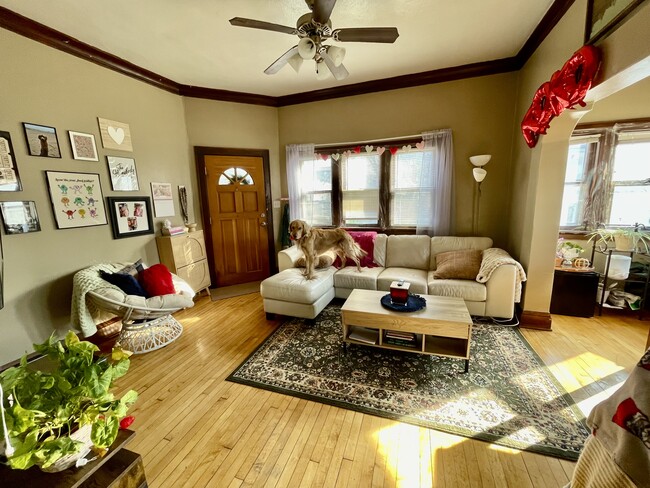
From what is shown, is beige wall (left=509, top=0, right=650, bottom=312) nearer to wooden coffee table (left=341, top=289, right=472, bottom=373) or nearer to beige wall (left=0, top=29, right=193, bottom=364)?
wooden coffee table (left=341, top=289, right=472, bottom=373)

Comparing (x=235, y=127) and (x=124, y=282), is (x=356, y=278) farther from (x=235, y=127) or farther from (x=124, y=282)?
(x=235, y=127)

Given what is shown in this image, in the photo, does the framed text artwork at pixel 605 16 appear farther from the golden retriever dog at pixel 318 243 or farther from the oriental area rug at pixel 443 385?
the golden retriever dog at pixel 318 243

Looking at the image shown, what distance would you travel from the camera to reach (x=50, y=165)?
239 centimetres

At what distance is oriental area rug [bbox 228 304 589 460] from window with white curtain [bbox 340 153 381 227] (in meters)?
1.98

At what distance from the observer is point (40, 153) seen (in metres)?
2.32

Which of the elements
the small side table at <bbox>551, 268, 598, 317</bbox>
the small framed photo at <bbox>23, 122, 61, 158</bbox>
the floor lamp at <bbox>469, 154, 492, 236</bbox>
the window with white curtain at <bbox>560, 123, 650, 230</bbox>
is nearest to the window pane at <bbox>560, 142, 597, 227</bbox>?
the window with white curtain at <bbox>560, 123, 650, 230</bbox>

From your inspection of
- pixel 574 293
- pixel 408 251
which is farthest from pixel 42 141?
pixel 574 293

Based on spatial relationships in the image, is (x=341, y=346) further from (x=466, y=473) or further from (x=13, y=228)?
(x=13, y=228)

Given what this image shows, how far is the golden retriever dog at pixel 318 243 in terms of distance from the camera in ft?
10.2

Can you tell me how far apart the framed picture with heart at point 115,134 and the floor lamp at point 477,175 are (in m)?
4.01

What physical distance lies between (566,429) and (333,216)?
3.30 meters

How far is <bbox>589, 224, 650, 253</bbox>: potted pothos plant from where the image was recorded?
273cm

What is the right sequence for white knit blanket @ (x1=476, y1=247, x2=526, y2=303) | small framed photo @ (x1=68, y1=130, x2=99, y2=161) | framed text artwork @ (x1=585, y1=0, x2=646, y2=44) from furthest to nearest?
white knit blanket @ (x1=476, y1=247, x2=526, y2=303) < small framed photo @ (x1=68, y1=130, x2=99, y2=161) < framed text artwork @ (x1=585, y1=0, x2=646, y2=44)

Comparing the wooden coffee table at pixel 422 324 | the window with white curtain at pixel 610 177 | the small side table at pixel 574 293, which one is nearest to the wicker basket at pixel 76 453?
the wooden coffee table at pixel 422 324
